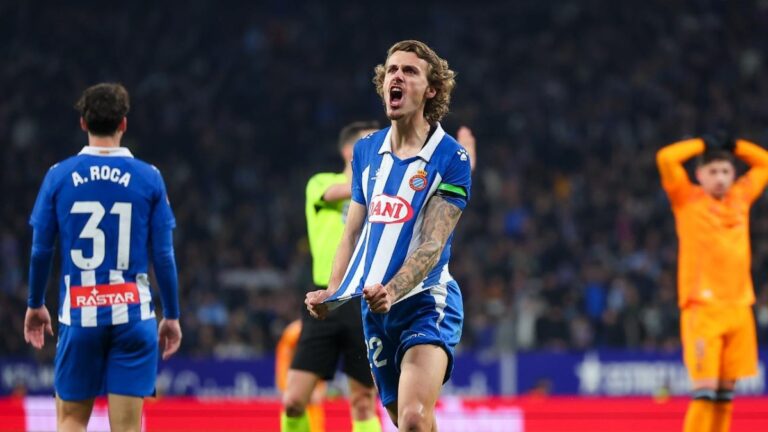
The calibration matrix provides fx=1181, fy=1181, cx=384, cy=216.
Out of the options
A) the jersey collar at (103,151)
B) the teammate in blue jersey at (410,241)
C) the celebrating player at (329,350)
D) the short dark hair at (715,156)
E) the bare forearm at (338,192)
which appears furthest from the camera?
the short dark hair at (715,156)

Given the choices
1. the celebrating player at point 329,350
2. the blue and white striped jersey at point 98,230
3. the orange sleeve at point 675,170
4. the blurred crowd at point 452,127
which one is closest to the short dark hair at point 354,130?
the celebrating player at point 329,350

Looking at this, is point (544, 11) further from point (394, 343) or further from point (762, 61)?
point (394, 343)

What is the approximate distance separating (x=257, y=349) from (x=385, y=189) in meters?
11.5

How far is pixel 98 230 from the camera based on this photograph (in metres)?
5.61

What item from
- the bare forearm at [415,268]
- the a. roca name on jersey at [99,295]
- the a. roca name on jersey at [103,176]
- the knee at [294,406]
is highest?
the a. roca name on jersey at [103,176]

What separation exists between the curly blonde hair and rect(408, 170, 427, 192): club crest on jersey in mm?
342

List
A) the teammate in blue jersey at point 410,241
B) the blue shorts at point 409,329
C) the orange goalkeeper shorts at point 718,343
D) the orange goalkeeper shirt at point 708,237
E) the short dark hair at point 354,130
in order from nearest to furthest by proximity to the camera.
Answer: the teammate in blue jersey at point 410,241 < the blue shorts at point 409,329 < the orange goalkeeper shorts at point 718,343 < the orange goalkeeper shirt at point 708,237 < the short dark hair at point 354,130

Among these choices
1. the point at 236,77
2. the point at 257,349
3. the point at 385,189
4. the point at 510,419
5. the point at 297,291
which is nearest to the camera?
the point at 385,189

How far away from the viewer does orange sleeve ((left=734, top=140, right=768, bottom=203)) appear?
7938mm

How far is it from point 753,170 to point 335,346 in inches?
122

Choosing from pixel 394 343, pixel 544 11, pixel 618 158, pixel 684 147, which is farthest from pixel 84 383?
pixel 544 11

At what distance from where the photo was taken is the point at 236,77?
23.2m

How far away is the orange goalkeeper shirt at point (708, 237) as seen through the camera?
7629 millimetres

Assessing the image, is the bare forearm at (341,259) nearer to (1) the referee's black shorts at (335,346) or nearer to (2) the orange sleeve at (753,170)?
(1) the referee's black shorts at (335,346)
